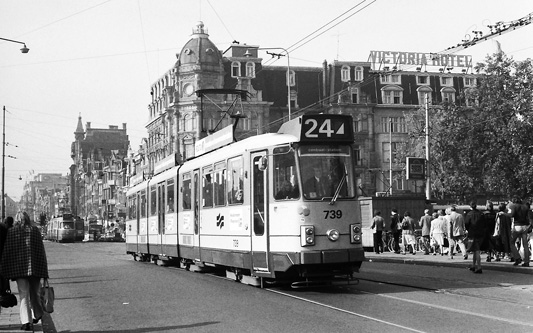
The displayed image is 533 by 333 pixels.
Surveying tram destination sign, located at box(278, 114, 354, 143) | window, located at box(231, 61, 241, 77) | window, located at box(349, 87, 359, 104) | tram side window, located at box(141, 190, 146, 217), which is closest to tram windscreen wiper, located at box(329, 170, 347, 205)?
tram destination sign, located at box(278, 114, 354, 143)

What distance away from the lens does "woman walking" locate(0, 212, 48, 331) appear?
11.0 metres

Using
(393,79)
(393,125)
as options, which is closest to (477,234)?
(393,125)

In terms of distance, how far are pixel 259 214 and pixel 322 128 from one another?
7.26 feet

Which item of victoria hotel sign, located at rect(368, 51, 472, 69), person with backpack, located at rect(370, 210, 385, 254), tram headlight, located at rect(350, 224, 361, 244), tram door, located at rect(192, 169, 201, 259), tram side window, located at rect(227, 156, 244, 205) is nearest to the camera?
tram headlight, located at rect(350, 224, 361, 244)

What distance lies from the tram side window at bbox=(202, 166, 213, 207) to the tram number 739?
4.78 metres

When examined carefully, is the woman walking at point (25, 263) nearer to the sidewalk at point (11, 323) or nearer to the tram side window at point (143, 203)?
the sidewalk at point (11, 323)

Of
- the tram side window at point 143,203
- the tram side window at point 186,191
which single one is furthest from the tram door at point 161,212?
the tram side window at point 186,191

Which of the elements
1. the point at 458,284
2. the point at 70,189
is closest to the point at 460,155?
the point at 458,284

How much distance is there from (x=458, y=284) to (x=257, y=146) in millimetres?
5146

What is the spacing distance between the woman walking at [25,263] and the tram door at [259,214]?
18.8 ft

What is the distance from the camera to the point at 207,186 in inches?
790

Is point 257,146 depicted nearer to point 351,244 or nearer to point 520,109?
A: point 351,244

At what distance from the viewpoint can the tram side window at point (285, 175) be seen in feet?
51.4

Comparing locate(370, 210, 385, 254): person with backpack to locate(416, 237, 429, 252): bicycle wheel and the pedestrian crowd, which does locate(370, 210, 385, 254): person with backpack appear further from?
locate(416, 237, 429, 252): bicycle wheel
